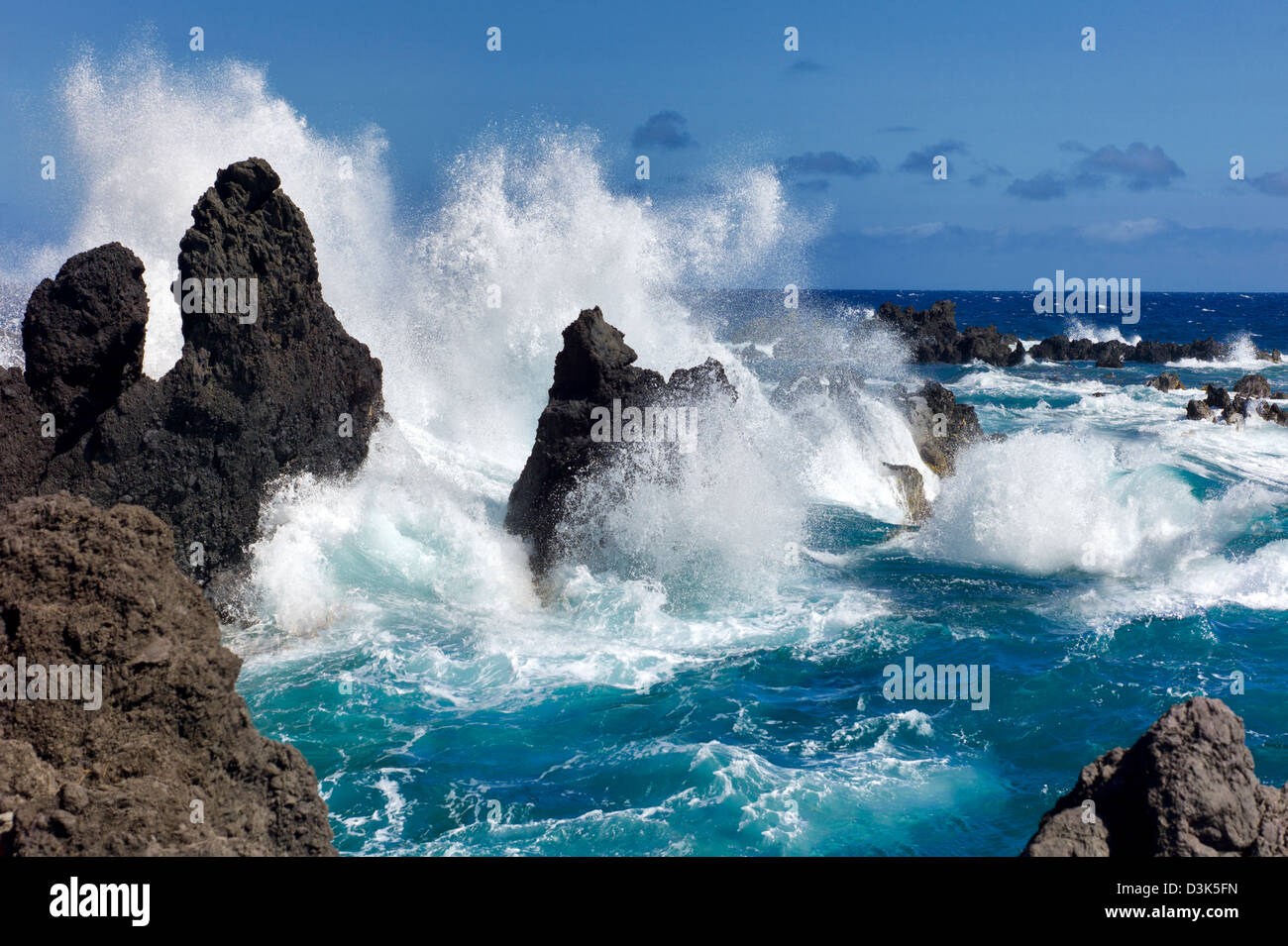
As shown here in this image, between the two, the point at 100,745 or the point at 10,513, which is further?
the point at 10,513

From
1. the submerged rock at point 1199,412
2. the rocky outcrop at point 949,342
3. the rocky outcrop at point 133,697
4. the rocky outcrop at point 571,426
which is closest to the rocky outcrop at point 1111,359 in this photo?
the rocky outcrop at point 949,342

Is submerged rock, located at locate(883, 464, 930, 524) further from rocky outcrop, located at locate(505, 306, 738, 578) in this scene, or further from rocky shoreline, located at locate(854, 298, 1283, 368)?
rocky shoreline, located at locate(854, 298, 1283, 368)

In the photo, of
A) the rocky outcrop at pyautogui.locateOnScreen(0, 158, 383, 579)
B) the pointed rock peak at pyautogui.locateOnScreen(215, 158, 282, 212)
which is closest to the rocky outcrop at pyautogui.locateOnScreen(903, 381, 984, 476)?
the rocky outcrop at pyautogui.locateOnScreen(0, 158, 383, 579)

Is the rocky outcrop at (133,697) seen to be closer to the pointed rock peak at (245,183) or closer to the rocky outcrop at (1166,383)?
the pointed rock peak at (245,183)

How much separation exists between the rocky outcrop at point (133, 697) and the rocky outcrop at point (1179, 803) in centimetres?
397

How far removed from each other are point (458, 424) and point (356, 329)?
3017 mm

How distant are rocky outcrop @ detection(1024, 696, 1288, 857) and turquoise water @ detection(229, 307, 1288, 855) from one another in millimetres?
2544

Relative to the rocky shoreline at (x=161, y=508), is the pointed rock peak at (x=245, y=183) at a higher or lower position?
higher

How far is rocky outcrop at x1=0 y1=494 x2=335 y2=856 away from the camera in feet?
17.4

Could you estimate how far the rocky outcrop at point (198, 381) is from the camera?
11.3m

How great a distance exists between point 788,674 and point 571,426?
470 cm
